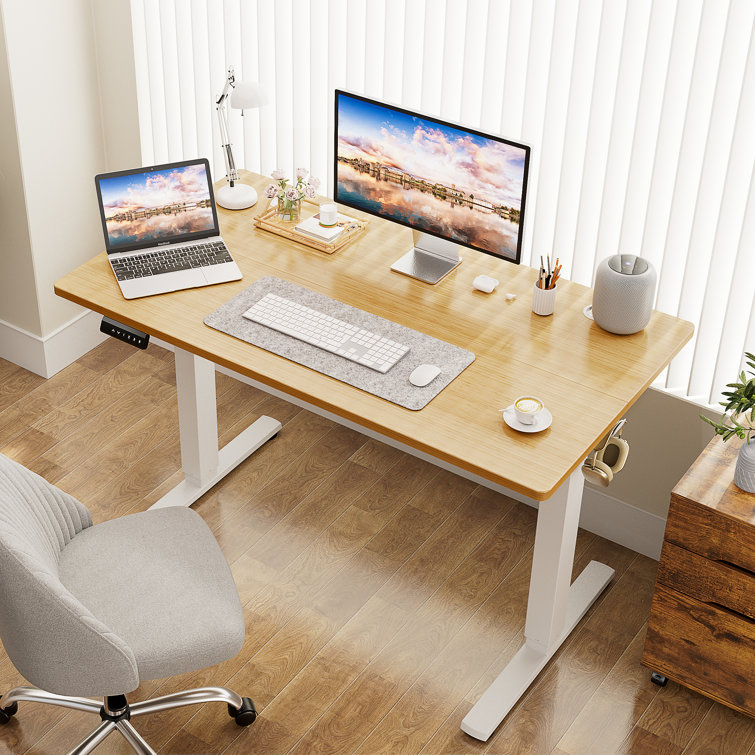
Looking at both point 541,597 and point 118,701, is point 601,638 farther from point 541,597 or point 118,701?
point 118,701

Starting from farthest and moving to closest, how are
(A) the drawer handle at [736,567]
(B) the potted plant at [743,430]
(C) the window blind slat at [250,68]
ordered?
(C) the window blind slat at [250,68], (A) the drawer handle at [736,567], (B) the potted plant at [743,430]

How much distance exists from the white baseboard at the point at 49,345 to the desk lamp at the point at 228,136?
3.40ft

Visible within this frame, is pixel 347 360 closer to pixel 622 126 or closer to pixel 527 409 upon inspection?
pixel 527 409

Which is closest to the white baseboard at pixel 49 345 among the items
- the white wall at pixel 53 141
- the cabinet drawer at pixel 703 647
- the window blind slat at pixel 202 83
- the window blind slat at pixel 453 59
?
the white wall at pixel 53 141

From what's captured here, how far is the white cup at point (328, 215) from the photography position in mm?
2975

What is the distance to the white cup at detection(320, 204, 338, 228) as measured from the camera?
9.76 ft

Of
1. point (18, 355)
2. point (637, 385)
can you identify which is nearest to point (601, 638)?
point (637, 385)

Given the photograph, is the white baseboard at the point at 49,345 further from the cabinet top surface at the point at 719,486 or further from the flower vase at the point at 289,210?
the cabinet top surface at the point at 719,486

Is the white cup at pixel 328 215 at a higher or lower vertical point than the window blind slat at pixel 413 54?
lower

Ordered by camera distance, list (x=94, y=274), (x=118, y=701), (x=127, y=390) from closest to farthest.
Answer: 1. (x=118, y=701)
2. (x=94, y=274)
3. (x=127, y=390)

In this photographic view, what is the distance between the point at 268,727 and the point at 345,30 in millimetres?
1979

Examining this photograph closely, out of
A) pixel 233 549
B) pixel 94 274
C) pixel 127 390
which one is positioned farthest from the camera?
pixel 127 390

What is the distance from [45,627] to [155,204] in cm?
122

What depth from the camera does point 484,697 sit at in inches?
109
